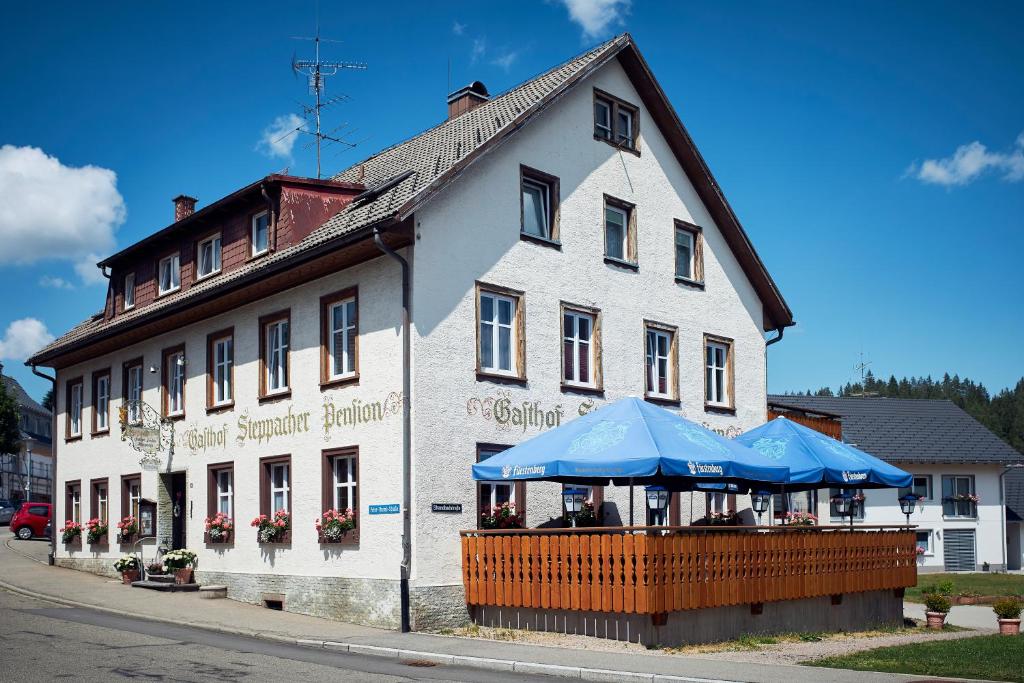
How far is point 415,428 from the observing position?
747 inches

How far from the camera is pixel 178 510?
2627 centimetres

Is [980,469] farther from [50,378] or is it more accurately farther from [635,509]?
[50,378]

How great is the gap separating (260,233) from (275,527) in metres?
6.27

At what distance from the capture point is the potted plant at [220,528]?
2367cm

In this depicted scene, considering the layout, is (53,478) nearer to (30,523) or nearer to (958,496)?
(30,523)

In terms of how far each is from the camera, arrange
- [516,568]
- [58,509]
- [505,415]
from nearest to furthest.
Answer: [516,568], [505,415], [58,509]

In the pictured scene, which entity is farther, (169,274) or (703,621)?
(169,274)

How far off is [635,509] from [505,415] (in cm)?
395

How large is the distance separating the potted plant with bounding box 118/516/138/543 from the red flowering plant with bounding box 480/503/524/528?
11.2m

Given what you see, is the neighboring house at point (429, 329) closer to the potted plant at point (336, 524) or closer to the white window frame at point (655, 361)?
the white window frame at point (655, 361)

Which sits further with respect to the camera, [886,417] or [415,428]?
[886,417]

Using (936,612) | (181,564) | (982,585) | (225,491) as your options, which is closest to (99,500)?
(181,564)

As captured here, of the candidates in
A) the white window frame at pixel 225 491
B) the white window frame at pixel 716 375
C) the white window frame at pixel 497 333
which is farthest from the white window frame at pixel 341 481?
the white window frame at pixel 716 375

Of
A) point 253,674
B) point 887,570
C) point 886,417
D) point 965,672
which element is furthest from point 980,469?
point 253,674
